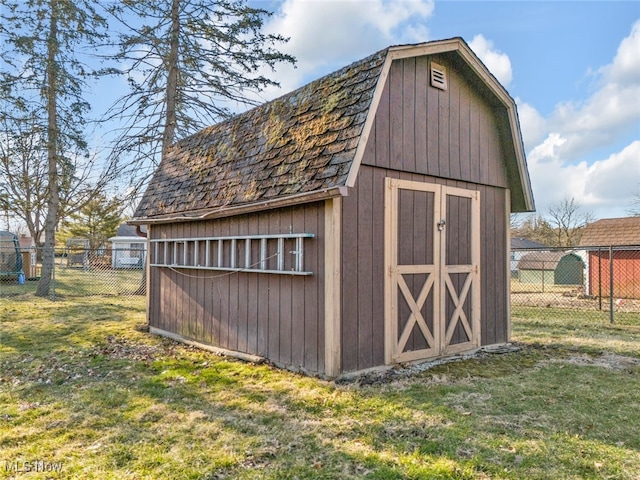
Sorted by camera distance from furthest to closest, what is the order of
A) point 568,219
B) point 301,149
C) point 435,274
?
point 568,219, point 435,274, point 301,149

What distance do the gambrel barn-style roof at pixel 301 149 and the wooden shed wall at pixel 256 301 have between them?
284 millimetres

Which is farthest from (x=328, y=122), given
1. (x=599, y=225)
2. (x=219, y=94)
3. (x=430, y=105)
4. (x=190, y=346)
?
(x=599, y=225)

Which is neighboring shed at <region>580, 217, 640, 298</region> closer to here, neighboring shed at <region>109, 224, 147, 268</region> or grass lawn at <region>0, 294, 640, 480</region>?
grass lawn at <region>0, 294, 640, 480</region>

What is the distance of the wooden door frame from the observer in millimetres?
5109

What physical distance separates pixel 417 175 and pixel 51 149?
11903 millimetres

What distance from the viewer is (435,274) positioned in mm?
5641

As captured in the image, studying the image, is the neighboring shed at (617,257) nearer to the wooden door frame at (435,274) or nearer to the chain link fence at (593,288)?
the chain link fence at (593,288)

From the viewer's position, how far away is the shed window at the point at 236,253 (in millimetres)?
5074

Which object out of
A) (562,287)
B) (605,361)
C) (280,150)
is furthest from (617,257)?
(280,150)

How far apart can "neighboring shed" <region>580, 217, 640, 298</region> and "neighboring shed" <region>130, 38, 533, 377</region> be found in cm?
937

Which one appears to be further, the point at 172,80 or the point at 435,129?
the point at 172,80

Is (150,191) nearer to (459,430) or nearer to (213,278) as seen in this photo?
(213,278)

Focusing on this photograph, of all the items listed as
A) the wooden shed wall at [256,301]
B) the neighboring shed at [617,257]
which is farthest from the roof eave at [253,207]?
the neighboring shed at [617,257]

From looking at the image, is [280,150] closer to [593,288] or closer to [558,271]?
[593,288]
